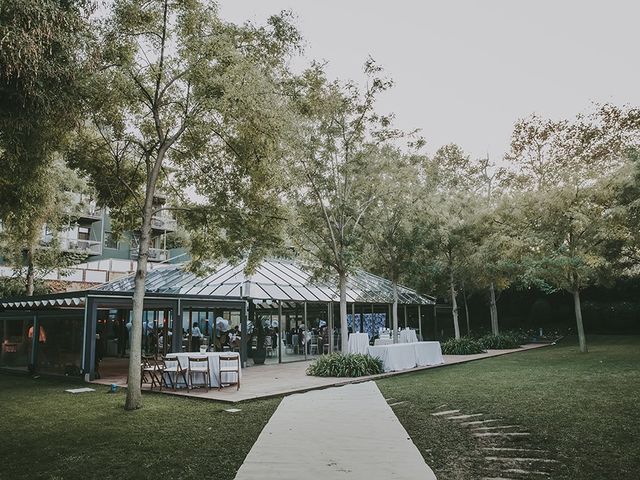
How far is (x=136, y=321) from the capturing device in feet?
26.1

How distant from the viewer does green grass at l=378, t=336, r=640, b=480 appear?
15.0ft

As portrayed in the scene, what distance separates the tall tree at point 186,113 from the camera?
25.7 feet

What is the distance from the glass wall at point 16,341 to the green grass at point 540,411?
10688 mm

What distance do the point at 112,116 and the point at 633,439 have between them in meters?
9.36

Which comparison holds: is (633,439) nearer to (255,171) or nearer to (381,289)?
(255,171)

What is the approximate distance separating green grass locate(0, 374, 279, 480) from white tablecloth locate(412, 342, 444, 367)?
673cm

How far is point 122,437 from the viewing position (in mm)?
5930

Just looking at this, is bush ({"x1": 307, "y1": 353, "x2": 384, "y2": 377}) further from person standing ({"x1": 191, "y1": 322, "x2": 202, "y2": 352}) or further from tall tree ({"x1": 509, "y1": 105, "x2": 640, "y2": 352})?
tall tree ({"x1": 509, "y1": 105, "x2": 640, "y2": 352})

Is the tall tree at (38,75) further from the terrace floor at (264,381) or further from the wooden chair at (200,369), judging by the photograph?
the terrace floor at (264,381)

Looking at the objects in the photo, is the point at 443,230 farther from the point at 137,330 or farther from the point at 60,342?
the point at 60,342

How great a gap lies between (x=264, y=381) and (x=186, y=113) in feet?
21.6

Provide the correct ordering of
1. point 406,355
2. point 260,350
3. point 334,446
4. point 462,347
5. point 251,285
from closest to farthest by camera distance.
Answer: point 334,446 < point 406,355 < point 251,285 < point 260,350 < point 462,347

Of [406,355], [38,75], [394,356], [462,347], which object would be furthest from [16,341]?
[462,347]

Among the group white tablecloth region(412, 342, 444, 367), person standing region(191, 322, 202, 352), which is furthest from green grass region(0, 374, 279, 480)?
white tablecloth region(412, 342, 444, 367)
